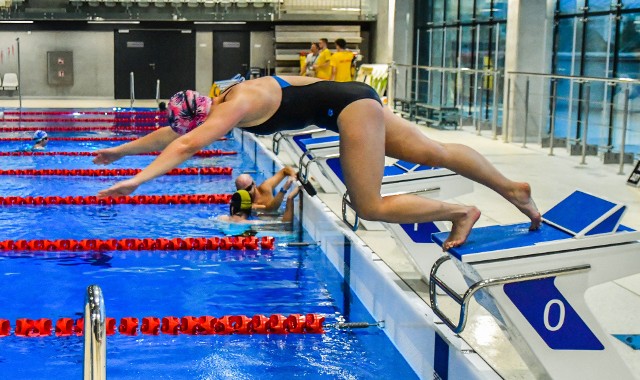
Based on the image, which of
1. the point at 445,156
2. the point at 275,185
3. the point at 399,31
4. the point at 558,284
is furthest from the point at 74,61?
the point at 558,284

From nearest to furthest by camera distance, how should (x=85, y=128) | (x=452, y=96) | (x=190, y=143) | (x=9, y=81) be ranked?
1. (x=190, y=143)
2. (x=85, y=128)
3. (x=452, y=96)
4. (x=9, y=81)

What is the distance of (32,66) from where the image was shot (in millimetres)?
27047

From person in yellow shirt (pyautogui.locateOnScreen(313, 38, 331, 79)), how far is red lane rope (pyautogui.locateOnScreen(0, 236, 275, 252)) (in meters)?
9.98

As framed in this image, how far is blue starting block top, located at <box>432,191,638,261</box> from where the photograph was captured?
11.0 ft

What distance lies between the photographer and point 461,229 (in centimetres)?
376

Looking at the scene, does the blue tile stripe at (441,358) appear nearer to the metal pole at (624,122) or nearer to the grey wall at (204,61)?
the metal pole at (624,122)

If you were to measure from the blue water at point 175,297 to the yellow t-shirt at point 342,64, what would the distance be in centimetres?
844

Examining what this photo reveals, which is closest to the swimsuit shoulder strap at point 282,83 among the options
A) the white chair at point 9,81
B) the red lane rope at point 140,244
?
the red lane rope at point 140,244

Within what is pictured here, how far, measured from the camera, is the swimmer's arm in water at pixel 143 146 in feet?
13.6

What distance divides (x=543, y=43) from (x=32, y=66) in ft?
57.4

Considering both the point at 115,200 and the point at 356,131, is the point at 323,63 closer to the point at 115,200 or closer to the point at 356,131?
the point at 115,200

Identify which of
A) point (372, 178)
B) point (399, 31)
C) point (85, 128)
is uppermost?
point (399, 31)

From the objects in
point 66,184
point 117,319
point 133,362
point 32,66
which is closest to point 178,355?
point 133,362

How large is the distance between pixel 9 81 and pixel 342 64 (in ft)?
41.5
